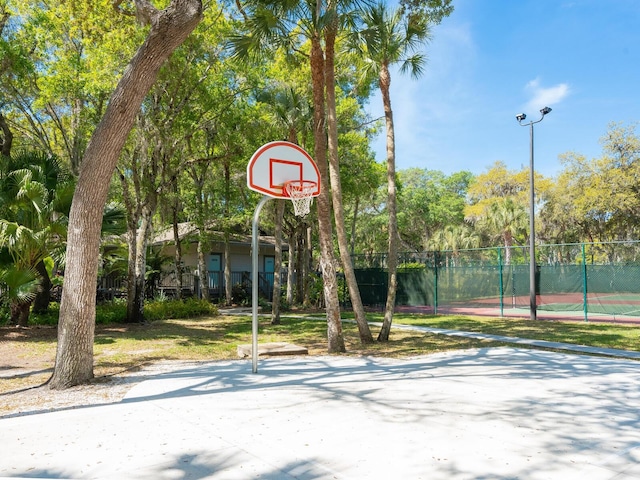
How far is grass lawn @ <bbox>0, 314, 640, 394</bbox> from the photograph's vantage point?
9.53 m

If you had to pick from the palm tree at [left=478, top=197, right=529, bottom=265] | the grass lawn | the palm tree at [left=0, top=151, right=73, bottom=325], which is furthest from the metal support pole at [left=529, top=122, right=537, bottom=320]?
the palm tree at [left=478, top=197, right=529, bottom=265]

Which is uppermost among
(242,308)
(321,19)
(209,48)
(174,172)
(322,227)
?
(209,48)

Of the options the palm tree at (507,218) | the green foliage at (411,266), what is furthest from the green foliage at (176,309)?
the palm tree at (507,218)

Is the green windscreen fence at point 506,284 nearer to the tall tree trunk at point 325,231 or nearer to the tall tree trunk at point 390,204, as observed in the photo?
the tall tree trunk at point 390,204

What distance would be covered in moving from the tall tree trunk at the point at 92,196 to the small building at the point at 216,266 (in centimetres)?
1656

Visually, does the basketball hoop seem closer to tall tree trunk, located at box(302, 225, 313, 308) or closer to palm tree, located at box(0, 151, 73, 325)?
palm tree, located at box(0, 151, 73, 325)

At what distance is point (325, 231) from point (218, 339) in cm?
456

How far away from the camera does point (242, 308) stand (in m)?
23.6

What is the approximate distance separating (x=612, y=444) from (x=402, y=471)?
7.01 ft

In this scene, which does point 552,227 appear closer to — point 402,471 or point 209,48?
point 209,48

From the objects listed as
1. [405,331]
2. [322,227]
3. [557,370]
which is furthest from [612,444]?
[405,331]

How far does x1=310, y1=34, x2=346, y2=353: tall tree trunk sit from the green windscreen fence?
9731 mm

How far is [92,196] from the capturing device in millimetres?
7191

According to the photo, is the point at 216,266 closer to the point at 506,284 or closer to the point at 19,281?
the point at 506,284
